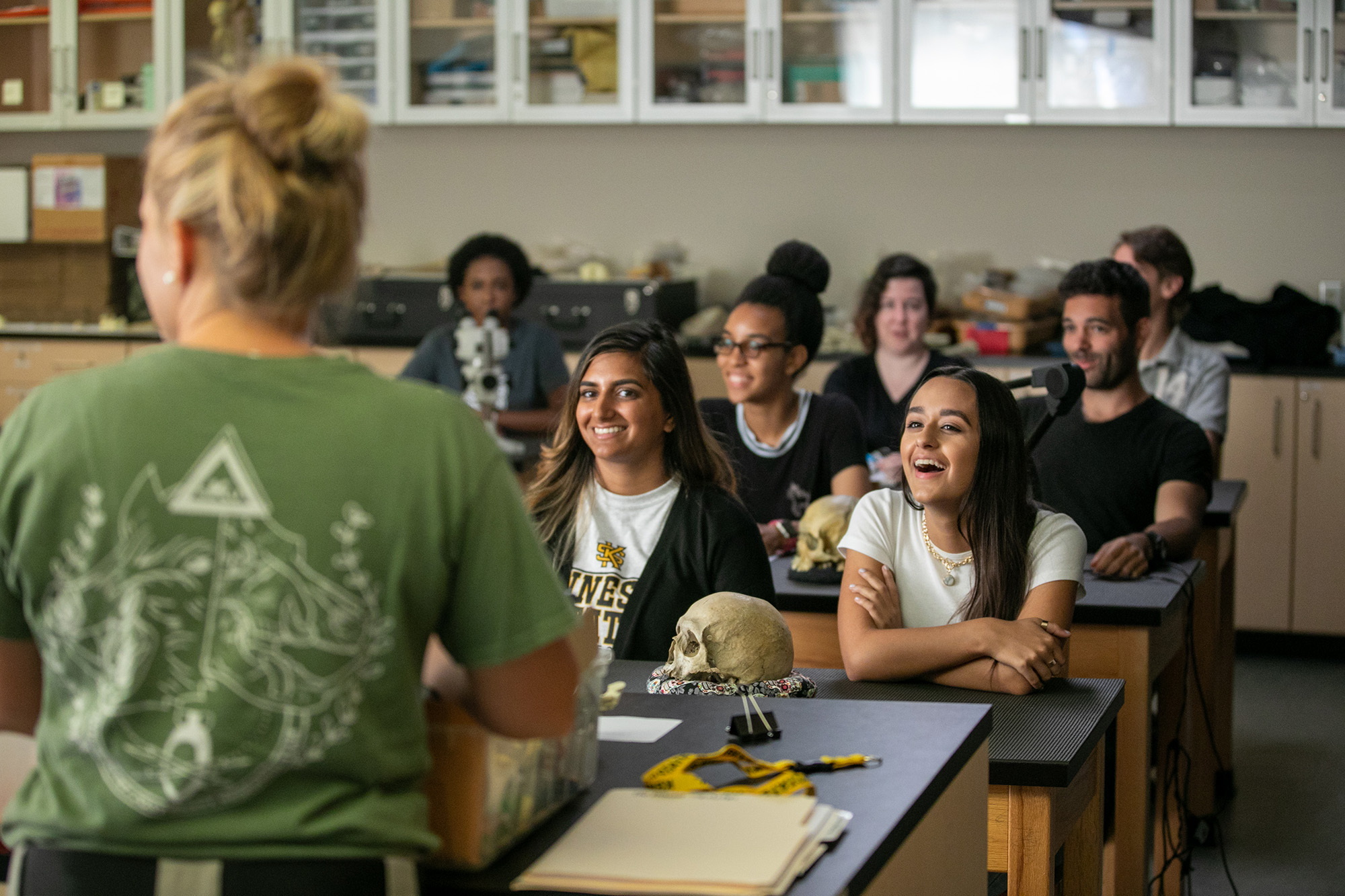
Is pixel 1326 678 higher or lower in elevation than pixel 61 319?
lower

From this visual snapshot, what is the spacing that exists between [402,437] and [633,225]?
15.2ft

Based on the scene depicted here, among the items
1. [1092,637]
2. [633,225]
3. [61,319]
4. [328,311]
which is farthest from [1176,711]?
[61,319]

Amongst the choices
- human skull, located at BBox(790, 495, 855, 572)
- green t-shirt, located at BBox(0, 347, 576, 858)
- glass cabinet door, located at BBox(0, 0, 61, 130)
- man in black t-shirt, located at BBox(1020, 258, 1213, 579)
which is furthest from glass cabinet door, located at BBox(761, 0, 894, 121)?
green t-shirt, located at BBox(0, 347, 576, 858)

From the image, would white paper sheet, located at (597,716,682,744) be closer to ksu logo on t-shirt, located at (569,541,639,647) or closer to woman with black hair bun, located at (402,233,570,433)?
ksu logo on t-shirt, located at (569,541,639,647)

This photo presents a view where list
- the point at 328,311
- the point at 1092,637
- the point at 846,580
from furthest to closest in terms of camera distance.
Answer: the point at 1092,637 < the point at 846,580 < the point at 328,311

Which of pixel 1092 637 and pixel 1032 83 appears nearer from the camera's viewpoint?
pixel 1092 637

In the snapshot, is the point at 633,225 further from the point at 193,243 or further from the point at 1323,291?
the point at 193,243

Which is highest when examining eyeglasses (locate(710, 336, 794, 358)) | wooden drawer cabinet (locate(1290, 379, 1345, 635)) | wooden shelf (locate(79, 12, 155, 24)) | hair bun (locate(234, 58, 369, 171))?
wooden shelf (locate(79, 12, 155, 24))

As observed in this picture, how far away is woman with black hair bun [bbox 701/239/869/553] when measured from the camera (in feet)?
10.0

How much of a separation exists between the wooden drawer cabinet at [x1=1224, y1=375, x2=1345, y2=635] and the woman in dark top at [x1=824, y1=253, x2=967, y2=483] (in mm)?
1149

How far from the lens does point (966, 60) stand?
473cm

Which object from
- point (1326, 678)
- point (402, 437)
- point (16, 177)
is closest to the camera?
point (402, 437)

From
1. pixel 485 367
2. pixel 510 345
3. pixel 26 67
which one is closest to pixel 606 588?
pixel 485 367

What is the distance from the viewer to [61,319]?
5.46 metres
